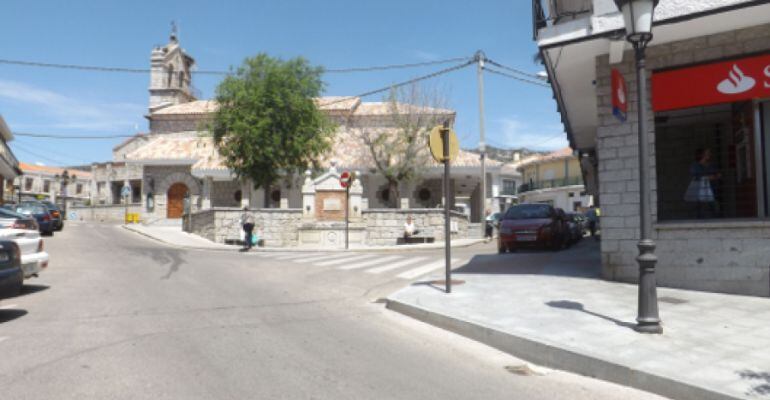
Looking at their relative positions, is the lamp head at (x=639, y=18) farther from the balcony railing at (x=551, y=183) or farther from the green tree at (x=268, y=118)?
the balcony railing at (x=551, y=183)

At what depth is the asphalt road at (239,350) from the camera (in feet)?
13.4

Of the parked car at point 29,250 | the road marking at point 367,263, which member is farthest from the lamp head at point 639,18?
the parked car at point 29,250

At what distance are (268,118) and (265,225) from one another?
17.7ft

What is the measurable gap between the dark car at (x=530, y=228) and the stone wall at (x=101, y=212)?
34.8m

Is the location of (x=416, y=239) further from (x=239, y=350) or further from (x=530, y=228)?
(x=239, y=350)

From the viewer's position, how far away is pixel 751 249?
293 inches

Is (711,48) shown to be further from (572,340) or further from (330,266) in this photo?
(330,266)

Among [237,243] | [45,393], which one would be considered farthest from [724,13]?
[237,243]

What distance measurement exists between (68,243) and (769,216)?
19208mm

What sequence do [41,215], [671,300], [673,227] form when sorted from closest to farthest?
[671,300], [673,227], [41,215]

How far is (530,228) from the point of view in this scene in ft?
50.3

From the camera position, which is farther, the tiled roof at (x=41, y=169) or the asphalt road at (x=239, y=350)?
the tiled roof at (x=41, y=169)

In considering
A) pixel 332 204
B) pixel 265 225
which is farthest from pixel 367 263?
pixel 265 225

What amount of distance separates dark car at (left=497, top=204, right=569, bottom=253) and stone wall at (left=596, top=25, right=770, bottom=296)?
6492 mm
